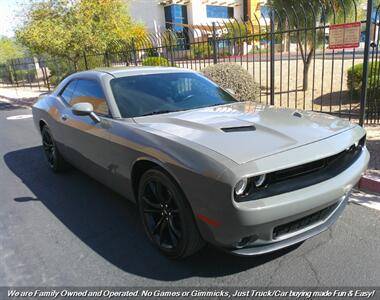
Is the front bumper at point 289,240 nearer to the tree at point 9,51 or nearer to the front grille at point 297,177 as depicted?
the front grille at point 297,177

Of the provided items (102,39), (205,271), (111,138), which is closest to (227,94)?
(111,138)

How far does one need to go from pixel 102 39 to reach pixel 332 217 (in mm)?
10920

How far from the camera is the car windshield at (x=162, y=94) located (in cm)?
353

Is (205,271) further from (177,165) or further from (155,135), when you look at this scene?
(155,135)

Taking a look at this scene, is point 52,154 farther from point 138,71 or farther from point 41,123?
point 138,71

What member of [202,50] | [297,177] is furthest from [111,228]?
[202,50]

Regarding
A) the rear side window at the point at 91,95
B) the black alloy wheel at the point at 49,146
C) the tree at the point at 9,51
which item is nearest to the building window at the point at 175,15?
the tree at the point at 9,51

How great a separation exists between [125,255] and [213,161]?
1.34 m

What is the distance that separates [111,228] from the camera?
359cm

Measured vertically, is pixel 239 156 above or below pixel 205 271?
above

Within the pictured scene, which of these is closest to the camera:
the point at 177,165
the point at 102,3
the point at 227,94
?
the point at 177,165

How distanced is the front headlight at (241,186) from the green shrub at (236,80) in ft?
19.6

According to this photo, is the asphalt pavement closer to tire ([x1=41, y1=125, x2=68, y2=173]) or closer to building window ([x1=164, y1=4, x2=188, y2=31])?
tire ([x1=41, y1=125, x2=68, y2=173])

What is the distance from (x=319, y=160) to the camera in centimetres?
264
